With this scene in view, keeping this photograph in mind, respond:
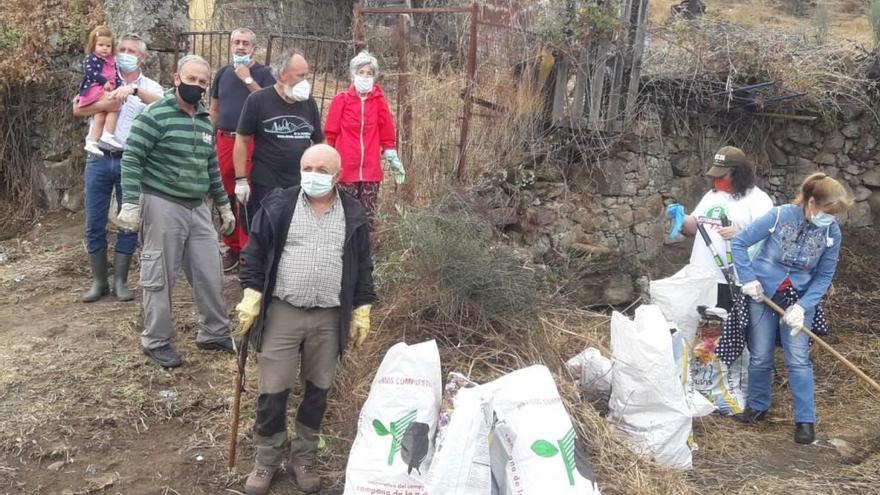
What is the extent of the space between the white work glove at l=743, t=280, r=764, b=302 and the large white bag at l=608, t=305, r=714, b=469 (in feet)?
2.27

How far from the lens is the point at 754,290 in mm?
4391

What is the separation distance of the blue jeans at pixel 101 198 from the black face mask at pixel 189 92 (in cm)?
123

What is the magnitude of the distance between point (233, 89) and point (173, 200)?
128 cm

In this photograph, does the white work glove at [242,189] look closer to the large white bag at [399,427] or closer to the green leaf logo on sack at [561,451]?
the large white bag at [399,427]

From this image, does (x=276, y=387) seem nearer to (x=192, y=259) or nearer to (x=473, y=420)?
(x=473, y=420)

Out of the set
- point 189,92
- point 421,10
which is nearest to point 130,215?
point 189,92

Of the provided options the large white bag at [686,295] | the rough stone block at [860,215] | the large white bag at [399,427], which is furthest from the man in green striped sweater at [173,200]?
the rough stone block at [860,215]

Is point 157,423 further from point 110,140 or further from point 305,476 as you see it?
point 110,140

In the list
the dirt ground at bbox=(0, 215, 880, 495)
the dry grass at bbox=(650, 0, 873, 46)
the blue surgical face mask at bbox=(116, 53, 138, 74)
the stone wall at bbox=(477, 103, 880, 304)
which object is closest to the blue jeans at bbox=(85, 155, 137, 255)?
the dirt ground at bbox=(0, 215, 880, 495)

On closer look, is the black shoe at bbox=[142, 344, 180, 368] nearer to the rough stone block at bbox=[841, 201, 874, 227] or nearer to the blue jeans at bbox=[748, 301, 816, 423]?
the blue jeans at bbox=[748, 301, 816, 423]

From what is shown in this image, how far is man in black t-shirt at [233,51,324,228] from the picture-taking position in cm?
473

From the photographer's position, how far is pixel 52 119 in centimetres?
736

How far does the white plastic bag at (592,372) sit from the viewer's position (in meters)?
4.29

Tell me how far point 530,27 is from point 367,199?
223 centimetres
